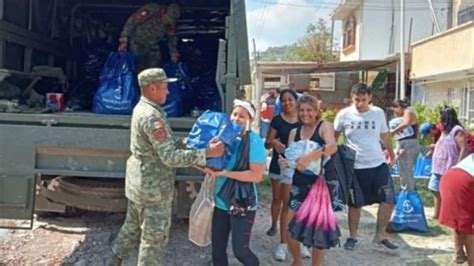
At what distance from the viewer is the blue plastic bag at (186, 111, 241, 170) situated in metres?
3.97

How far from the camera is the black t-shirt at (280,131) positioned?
5379mm

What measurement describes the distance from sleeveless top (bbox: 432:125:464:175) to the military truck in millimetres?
3005

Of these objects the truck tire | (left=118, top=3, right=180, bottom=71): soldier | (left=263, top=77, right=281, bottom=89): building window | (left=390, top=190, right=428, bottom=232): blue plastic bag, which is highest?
(left=263, top=77, right=281, bottom=89): building window

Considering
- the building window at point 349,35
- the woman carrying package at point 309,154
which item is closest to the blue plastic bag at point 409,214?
the woman carrying package at point 309,154

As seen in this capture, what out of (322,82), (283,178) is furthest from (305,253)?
(322,82)

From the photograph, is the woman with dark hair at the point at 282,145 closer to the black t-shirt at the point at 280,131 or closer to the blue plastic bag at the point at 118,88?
the black t-shirt at the point at 280,131

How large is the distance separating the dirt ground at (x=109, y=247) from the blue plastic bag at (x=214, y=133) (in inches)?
52.3

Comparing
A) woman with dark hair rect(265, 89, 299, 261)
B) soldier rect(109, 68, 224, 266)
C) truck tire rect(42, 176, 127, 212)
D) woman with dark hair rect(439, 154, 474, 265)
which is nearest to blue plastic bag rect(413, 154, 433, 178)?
woman with dark hair rect(265, 89, 299, 261)

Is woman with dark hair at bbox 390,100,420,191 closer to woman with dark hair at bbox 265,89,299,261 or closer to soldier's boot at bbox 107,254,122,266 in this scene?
woman with dark hair at bbox 265,89,299,261

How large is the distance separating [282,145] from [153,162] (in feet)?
5.43

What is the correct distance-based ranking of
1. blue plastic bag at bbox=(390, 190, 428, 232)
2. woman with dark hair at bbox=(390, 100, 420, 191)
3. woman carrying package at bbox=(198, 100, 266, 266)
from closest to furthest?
woman carrying package at bbox=(198, 100, 266, 266)
blue plastic bag at bbox=(390, 190, 428, 232)
woman with dark hair at bbox=(390, 100, 420, 191)

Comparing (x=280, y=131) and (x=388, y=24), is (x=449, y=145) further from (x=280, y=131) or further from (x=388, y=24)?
(x=388, y=24)

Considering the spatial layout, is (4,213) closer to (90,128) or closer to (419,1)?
(90,128)

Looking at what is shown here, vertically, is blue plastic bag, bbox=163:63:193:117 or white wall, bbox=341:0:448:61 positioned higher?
white wall, bbox=341:0:448:61
